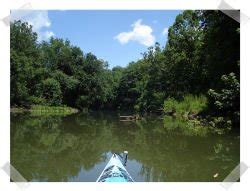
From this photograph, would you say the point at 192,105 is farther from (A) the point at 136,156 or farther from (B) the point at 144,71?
(B) the point at 144,71

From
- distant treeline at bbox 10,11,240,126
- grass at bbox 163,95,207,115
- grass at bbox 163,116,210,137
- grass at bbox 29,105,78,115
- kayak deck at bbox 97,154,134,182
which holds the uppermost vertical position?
distant treeline at bbox 10,11,240,126

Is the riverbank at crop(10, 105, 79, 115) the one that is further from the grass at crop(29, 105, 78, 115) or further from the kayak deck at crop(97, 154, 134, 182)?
the kayak deck at crop(97, 154, 134, 182)

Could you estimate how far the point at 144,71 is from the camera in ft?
106

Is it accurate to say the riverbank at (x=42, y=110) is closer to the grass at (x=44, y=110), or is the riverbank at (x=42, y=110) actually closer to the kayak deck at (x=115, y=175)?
the grass at (x=44, y=110)

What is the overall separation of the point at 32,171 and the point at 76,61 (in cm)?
3279

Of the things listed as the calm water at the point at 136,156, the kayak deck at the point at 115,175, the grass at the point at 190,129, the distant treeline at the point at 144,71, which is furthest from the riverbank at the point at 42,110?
the kayak deck at the point at 115,175

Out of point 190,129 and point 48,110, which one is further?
point 48,110

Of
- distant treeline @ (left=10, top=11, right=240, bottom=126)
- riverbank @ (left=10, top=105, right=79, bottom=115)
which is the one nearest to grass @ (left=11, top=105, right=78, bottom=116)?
riverbank @ (left=10, top=105, right=79, bottom=115)

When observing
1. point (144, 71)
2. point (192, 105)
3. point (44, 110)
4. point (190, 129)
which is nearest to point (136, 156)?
point (190, 129)

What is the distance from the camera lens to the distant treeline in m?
12.1
